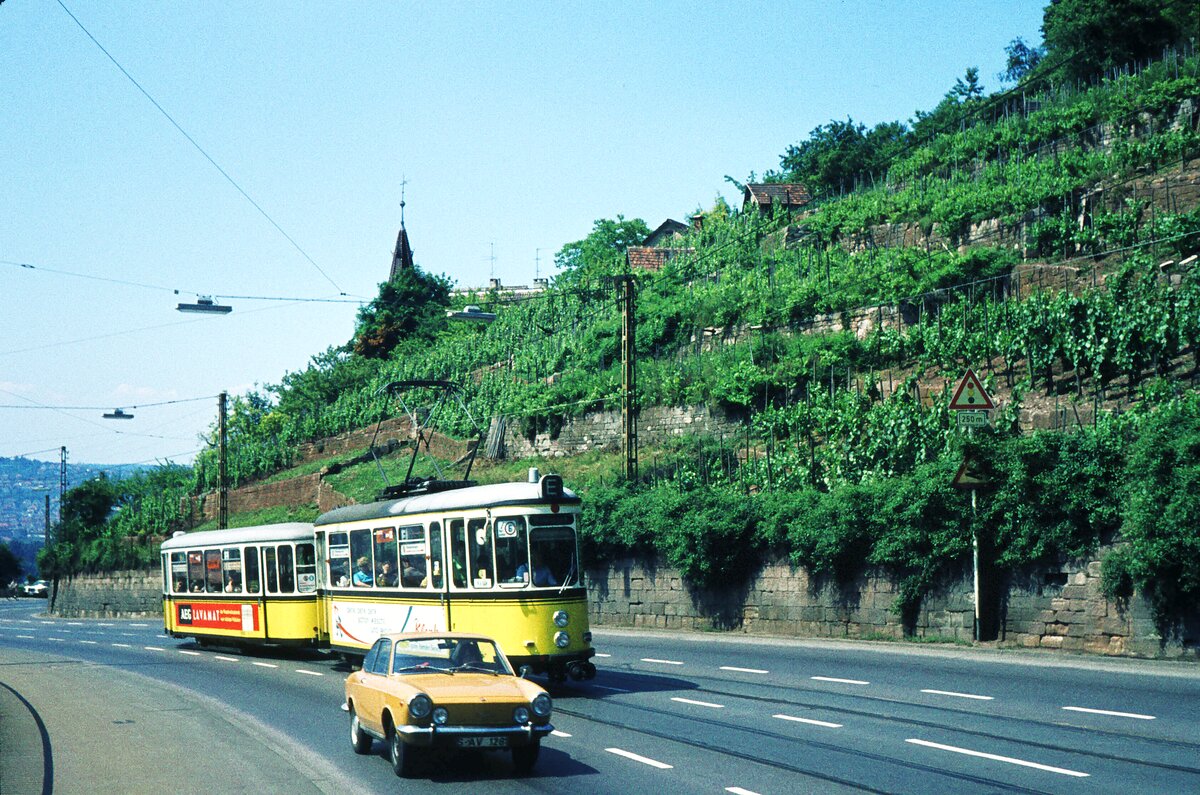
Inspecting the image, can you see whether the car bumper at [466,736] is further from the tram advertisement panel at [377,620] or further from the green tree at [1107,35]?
the green tree at [1107,35]

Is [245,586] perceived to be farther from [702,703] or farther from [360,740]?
[360,740]

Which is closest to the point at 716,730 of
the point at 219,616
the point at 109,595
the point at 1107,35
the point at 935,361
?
the point at 219,616

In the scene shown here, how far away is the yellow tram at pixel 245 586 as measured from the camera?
2686cm

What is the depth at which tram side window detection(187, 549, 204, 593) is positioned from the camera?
1223 inches

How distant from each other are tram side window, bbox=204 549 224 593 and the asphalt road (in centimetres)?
585

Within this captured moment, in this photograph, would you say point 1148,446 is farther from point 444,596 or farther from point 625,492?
point 625,492

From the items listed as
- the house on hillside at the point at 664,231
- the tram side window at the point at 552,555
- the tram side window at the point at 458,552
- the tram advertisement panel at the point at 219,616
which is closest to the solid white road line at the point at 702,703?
the tram side window at the point at 552,555

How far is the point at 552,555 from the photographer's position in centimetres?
1823

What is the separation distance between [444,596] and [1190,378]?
20177mm

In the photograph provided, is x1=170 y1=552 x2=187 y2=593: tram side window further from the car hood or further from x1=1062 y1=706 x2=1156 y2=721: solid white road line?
x1=1062 y1=706 x2=1156 y2=721: solid white road line

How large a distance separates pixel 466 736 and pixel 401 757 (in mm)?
736

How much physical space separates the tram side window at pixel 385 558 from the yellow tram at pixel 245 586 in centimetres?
538

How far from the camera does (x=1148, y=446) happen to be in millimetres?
20406

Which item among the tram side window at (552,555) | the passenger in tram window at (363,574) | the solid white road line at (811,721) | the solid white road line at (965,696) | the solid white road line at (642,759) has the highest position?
the tram side window at (552,555)
